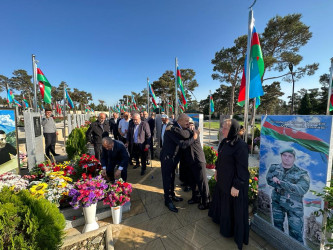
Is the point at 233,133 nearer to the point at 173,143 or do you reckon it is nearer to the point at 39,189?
the point at 173,143

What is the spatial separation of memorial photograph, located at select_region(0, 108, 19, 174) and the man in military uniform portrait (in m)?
4.47

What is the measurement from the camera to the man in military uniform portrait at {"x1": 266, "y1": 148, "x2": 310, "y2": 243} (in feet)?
5.75

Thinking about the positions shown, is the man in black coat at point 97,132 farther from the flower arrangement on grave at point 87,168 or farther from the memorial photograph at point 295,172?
the memorial photograph at point 295,172

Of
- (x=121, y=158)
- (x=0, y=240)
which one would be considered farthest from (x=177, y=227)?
(x=0, y=240)

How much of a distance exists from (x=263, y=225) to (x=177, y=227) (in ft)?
4.25

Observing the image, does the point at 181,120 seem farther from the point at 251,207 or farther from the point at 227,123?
the point at 251,207

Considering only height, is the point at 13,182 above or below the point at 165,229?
above

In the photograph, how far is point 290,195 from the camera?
1.85 meters

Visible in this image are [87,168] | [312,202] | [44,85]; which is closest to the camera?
[312,202]

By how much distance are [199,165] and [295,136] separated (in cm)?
149

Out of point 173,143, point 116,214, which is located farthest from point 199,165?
point 116,214

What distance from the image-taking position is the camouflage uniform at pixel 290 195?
1.75m

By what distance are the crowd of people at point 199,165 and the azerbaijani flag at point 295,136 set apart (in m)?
0.47

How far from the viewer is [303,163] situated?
67.9 inches
